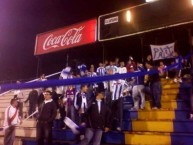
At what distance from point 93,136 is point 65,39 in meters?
9.18

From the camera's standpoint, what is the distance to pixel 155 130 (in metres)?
7.38

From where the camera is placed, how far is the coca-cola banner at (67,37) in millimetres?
14430

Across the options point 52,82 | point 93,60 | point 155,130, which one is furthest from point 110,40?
point 52,82

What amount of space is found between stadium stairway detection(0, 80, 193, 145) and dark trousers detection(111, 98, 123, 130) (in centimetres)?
27

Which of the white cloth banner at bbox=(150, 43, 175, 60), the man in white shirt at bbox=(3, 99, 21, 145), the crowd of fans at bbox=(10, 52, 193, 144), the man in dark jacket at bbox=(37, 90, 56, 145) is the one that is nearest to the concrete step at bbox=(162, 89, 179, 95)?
the crowd of fans at bbox=(10, 52, 193, 144)

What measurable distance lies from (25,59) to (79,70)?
8.08m

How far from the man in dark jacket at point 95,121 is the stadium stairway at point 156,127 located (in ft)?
2.30

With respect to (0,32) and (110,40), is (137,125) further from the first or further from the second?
(0,32)

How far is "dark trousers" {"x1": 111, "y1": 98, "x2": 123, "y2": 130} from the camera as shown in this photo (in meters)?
7.99

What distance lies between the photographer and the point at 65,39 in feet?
50.7

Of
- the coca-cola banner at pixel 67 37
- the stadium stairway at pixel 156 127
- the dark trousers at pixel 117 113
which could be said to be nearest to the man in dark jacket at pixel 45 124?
the stadium stairway at pixel 156 127

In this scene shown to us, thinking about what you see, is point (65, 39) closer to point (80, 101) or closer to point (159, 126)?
point (80, 101)

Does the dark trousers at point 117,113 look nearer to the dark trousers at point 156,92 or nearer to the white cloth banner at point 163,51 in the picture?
the dark trousers at point 156,92

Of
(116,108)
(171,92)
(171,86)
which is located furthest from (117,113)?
(171,86)
